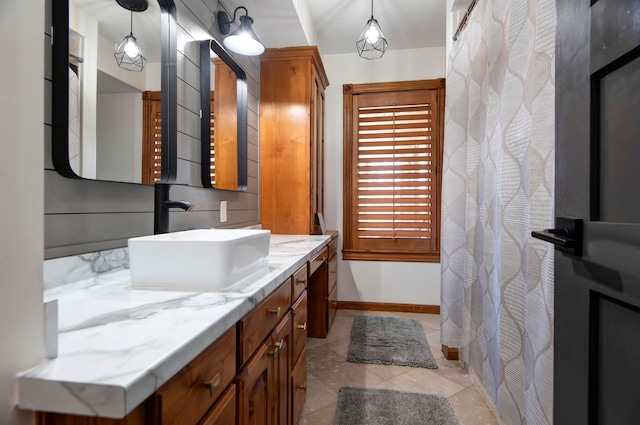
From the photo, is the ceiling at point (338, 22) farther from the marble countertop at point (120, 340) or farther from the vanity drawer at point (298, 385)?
the vanity drawer at point (298, 385)

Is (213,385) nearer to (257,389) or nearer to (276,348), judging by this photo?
(257,389)

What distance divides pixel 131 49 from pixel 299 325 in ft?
4.20

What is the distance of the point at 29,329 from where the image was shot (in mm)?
436

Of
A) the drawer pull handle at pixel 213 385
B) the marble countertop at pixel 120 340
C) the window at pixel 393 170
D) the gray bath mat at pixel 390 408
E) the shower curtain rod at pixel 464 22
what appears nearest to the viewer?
A: the marble countertop at pixel 120 340

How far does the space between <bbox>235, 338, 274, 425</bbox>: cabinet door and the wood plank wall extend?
607mm

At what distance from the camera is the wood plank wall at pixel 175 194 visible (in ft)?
2.80

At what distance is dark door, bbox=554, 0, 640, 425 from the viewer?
0.55m

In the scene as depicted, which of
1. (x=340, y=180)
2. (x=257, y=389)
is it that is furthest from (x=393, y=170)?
(x=257, y=389)

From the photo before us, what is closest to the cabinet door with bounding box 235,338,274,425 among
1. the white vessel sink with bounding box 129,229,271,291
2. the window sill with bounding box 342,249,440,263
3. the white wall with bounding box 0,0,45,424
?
the white vessel sink with bounding box 129,229,271,291

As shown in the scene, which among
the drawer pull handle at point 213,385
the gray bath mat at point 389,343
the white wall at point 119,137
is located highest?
the white wall at point 119,137

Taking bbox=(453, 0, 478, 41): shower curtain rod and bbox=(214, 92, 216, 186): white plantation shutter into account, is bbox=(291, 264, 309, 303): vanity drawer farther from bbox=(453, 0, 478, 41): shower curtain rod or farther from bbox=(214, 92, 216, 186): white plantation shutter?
bbox=(453, 0, 478, 41): shower curtain rod

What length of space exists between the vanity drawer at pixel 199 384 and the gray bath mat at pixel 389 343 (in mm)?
1656

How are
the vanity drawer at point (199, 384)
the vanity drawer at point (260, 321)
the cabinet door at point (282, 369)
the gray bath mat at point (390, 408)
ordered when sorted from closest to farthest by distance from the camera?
1. the vanity drawer at point (199, 384)
2. the vanity drawer at point (260, 321)
3. the cabinet door at point (282, 369)
4. the gray bath mat at point (390, 408)

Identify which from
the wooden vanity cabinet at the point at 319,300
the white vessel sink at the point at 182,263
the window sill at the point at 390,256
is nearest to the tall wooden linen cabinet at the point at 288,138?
the wooden vanity cabinet at the point at 319,300
